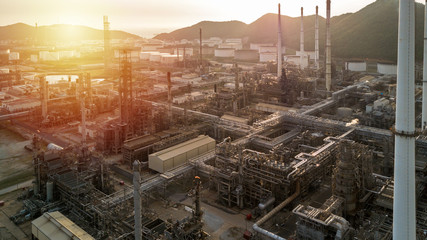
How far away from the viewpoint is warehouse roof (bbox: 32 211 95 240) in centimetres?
1875

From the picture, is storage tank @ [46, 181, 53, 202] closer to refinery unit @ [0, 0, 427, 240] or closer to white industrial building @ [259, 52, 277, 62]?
refinery unit @ [0, 0, 427, 240]

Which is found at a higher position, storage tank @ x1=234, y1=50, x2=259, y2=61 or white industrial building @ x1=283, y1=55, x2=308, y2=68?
storage tank @ x1=234, y1=50, x2=259, y2=61

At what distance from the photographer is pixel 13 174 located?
96.8 ft

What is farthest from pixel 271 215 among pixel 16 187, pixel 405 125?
pixel 16 187

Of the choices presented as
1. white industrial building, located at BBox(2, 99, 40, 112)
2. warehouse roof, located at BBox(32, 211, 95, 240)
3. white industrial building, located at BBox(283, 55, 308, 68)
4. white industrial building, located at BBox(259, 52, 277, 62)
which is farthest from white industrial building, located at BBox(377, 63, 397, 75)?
warehouse roof, located at BBox(32, 211, 95, 240)

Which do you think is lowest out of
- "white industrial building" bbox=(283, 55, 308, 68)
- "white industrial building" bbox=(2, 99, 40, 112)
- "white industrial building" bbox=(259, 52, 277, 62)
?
"white industrial building" bbox=(2, 99, 40, 112)

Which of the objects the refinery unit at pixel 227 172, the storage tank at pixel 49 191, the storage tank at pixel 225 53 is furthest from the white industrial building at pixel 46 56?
the storage tank at pixel 49 191

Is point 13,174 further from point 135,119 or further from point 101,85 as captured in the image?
point 101,85

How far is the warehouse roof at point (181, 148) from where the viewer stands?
28.7 meters

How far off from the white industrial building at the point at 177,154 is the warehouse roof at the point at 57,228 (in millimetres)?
8910

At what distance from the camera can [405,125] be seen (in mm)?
14578

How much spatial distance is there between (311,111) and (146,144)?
20205 millimetres

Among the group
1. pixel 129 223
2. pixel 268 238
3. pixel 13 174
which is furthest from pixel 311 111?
pixel 13 174

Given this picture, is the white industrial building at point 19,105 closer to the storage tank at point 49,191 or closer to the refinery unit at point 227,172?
the refinery unit at point 227,172
